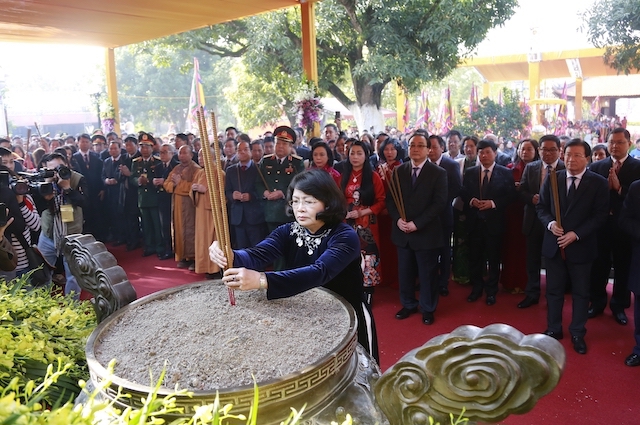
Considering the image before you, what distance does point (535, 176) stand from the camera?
154 inches

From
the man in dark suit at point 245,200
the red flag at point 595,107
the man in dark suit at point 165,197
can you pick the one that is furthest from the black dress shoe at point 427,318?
the red flag at point 595,107

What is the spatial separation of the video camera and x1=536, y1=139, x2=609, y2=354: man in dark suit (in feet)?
11.1

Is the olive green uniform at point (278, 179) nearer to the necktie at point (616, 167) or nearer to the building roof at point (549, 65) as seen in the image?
the necktie at point (616, 167)

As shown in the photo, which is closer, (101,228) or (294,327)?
(294,327)

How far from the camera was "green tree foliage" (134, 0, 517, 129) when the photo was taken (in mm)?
8719

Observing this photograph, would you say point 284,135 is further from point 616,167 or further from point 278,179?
point 616,167

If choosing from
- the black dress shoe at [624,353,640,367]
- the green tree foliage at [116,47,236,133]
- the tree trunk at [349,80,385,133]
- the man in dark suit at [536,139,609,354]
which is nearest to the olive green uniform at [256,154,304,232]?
the man in dark suit at [536,139,609,354]

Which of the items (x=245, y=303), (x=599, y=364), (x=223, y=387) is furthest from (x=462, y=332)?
(x=599, y=364)

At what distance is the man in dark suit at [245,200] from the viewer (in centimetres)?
484

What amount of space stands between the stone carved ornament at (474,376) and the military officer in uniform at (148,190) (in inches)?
206

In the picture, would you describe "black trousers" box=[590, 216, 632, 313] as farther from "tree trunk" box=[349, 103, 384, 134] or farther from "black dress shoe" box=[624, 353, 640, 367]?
"tree trunk" box=[349, 103, 384, 134]

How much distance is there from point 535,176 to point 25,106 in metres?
27.4

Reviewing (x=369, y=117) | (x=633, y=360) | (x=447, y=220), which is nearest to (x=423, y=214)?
(x=447, y=220)

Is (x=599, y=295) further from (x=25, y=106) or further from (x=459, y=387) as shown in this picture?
(x=25, y=106)
